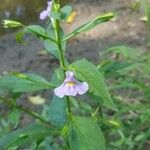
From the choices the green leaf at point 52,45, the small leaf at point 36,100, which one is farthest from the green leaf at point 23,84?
the small leaf at point 36,100

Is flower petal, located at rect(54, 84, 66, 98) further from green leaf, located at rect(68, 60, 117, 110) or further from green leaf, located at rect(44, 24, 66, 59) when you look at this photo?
green leaf, located at rect(44, 24, 66, 59)

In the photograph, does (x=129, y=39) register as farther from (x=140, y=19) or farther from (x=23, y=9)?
(x=23, y=9)

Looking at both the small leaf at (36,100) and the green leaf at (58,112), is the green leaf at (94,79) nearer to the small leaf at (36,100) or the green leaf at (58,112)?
the green leaf at (58,112)

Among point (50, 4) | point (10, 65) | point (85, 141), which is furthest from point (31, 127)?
point (10, 65)

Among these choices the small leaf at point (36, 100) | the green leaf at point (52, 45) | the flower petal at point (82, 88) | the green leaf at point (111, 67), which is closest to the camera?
the flower petal at point (82, 88)

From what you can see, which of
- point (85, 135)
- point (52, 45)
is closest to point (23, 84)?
point (52, 45)

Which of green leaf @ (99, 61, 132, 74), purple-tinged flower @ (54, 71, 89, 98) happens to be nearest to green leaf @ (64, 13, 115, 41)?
purple-tinged flower @ (54, 71, 89, 98)
